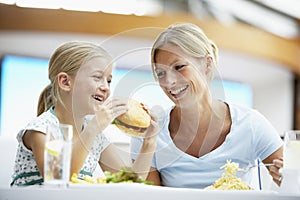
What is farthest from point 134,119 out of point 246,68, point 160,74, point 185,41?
point 246,68

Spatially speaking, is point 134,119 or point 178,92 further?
point 178,92

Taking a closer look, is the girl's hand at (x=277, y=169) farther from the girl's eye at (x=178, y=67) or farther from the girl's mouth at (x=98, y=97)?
the girl's mouth at (x=98, y=97)

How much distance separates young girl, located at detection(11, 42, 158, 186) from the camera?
1.42 metres

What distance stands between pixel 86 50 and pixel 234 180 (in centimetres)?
50

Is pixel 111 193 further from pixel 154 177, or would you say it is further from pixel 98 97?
pixel 154 177

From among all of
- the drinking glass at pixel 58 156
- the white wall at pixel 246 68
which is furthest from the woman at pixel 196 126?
the white wall at pixel 246 68

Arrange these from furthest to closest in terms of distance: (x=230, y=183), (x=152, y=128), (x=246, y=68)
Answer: (x=246, y=68)
(x=152, y=128)
(x=230, y=183)

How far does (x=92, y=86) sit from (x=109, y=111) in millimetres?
127

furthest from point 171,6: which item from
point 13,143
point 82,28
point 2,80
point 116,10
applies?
point 13,143

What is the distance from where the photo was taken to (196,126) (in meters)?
1.65

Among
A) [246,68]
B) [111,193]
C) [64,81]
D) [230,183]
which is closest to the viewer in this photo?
[111,193]

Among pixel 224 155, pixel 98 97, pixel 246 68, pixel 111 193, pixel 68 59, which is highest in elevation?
pixel 246 68

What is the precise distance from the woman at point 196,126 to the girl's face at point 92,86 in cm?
12

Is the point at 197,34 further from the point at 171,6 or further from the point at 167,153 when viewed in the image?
the point at 171,6
